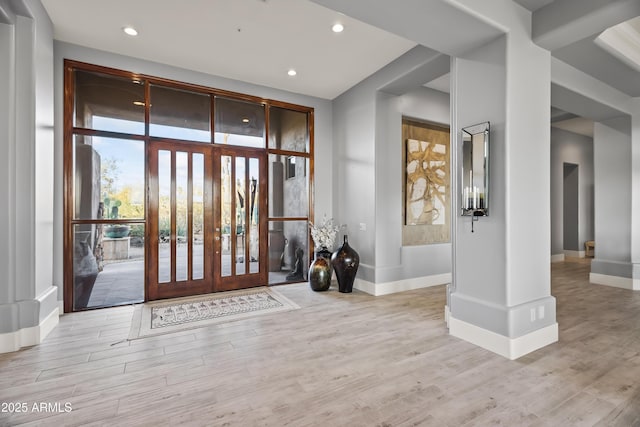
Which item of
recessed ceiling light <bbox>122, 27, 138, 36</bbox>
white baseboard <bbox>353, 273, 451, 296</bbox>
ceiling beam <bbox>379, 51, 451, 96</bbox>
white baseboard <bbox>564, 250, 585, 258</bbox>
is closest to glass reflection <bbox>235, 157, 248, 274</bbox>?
white baseboard <bbox>353, 273, 451, 296</bbox>

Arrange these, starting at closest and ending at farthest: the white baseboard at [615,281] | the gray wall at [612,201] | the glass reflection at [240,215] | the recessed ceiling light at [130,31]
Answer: the recessed ceiling light at [130,31], the glass reflection at [240,215], the white baseboard at [615,281], the gray wall at [612,201]

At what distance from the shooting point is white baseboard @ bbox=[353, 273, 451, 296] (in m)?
4.92

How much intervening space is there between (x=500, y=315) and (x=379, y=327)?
125 centimetres

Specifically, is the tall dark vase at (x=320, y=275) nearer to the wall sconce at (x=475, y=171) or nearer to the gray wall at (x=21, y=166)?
the wall sconce at (x=475, y=171)

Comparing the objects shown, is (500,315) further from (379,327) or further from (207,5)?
(207,5)

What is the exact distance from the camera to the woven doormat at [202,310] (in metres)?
3.53

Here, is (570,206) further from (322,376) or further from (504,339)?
(322,376)

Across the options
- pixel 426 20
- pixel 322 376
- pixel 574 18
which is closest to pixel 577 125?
pixel 574 18

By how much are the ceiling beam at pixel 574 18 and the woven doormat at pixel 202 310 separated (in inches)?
163

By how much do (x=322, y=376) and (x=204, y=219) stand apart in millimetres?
3367

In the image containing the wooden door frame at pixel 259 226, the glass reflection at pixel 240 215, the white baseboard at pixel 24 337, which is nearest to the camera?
the white baseboard at pixel 24 337

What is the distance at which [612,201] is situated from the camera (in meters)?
5.73

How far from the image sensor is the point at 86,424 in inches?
75.4

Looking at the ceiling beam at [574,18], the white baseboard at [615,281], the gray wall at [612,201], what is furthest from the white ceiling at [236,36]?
the white baseboard at [615,281]
